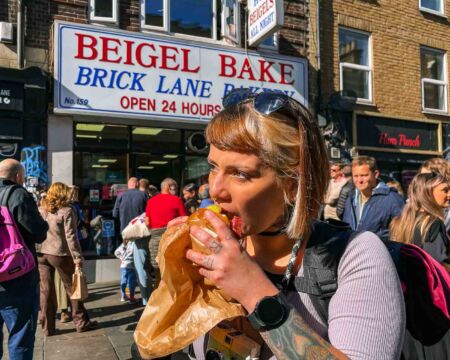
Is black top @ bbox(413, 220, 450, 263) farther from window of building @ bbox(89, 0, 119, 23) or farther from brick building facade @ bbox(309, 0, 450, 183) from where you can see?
brick building facade @ bbox(309, 0, 450, 183)

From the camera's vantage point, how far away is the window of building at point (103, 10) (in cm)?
848

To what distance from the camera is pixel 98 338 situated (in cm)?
557

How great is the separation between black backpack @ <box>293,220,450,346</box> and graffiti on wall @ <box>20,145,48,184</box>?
7.41 meters

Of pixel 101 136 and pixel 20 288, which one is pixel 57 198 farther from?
pixel 101 136

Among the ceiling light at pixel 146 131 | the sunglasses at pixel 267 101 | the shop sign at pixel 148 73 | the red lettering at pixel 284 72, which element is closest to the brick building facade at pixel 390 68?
the red lettering at pixel 284 72

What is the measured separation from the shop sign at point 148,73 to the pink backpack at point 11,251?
4561mm

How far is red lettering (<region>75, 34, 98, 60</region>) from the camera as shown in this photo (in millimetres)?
8219

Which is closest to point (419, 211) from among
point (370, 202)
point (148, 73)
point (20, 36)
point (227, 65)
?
point (370, 202)

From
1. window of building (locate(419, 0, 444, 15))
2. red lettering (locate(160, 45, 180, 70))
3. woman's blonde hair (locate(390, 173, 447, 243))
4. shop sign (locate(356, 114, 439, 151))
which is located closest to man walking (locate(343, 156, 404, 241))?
woman's blonde hair (locate(390, 173, 447, 243))

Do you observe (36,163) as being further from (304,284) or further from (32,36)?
(304,284)

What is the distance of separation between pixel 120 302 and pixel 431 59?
35.8 feet

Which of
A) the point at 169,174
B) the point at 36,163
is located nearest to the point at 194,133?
the point at 169,174

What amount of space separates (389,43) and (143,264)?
8893 millimetres

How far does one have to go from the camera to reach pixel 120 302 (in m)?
7.27
